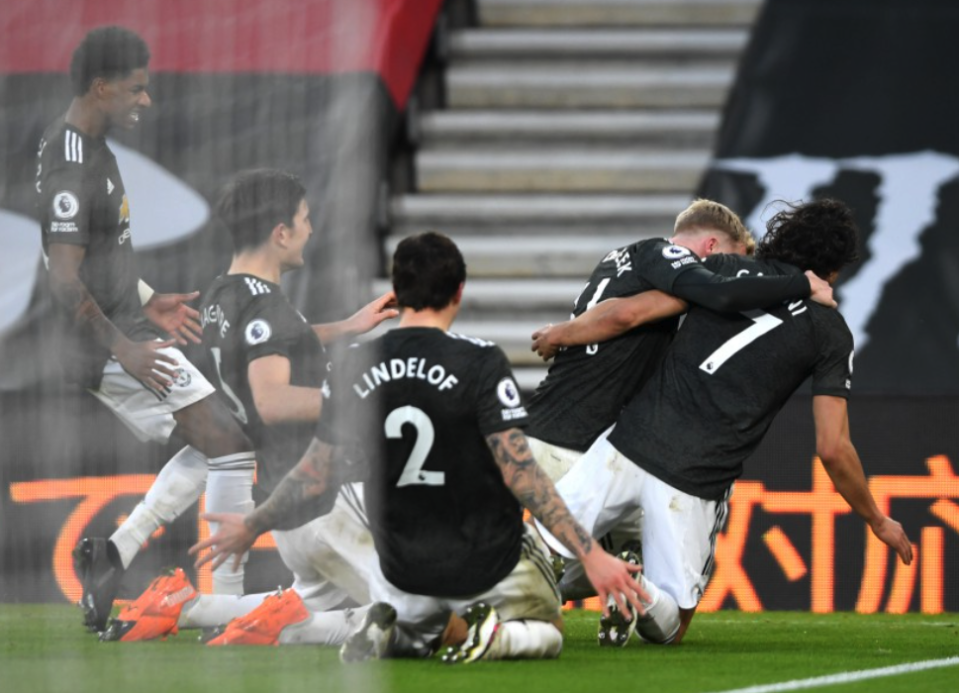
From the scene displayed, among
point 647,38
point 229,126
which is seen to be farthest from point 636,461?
point 647,38

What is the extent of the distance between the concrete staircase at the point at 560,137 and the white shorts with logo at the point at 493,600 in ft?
17.2

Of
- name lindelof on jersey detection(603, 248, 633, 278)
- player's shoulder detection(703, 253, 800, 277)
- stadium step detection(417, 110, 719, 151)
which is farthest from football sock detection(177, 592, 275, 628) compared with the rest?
stadium step detection(417, 110, 719, 151)

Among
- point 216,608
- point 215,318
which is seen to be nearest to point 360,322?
point 215,318

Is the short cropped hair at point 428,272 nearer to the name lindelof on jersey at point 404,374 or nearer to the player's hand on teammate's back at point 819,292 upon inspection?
the name lindelof on jersey at point 404,374

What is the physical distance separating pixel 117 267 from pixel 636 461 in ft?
5.55

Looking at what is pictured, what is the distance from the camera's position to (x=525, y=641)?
4.43m

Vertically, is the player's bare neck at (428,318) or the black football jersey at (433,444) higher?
the player's bare neck at (428,318)

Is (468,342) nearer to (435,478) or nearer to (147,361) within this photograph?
(435,478)

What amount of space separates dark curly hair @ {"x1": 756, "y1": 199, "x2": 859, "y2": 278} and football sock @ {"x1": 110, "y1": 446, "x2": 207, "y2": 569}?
1938 millimetres

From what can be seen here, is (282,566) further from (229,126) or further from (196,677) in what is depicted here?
(229,126)

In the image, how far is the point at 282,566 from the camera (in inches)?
204

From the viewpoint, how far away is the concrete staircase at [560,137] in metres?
10.1

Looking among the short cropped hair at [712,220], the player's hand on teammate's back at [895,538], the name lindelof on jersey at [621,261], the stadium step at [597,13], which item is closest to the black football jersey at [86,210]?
the name lindelof on jersey at [621,261]

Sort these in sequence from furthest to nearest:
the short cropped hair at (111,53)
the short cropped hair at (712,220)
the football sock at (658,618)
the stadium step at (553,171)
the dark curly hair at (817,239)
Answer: the stadium step at (553,171), the short cropped hair at (712,220), the dark curly hair at (817,239), the football sock at (658,618), the short cropped hair at (111,53)
